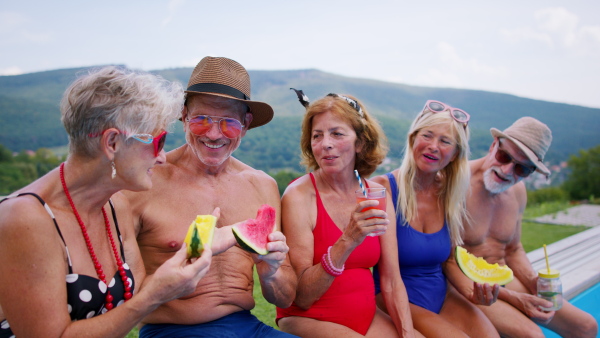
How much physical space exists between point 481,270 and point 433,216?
23.9 inches

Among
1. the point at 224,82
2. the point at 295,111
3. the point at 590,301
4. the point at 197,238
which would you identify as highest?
the point at 224,82

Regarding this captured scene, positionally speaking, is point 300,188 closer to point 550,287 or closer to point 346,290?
point 346,290

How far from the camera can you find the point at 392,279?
11.8 ft

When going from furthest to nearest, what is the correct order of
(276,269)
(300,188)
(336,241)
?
1. (300,188)
2. (336,241)
3. (276,269)

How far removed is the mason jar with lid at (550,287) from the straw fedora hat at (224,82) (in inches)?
111

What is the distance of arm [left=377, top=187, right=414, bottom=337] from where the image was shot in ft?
11.6

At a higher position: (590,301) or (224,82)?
(224,82)

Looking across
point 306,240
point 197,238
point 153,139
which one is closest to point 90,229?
point 153,139

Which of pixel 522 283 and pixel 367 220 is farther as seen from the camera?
pixel 522 283

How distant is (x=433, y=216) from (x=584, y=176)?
1951 cm

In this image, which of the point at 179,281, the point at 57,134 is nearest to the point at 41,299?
the point at 179,281

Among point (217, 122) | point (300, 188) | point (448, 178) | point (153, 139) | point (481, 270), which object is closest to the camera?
point (153, 139)

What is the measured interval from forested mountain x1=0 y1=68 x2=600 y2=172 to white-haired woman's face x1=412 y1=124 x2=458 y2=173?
15.3 inches

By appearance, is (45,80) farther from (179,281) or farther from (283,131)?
(179,281)
